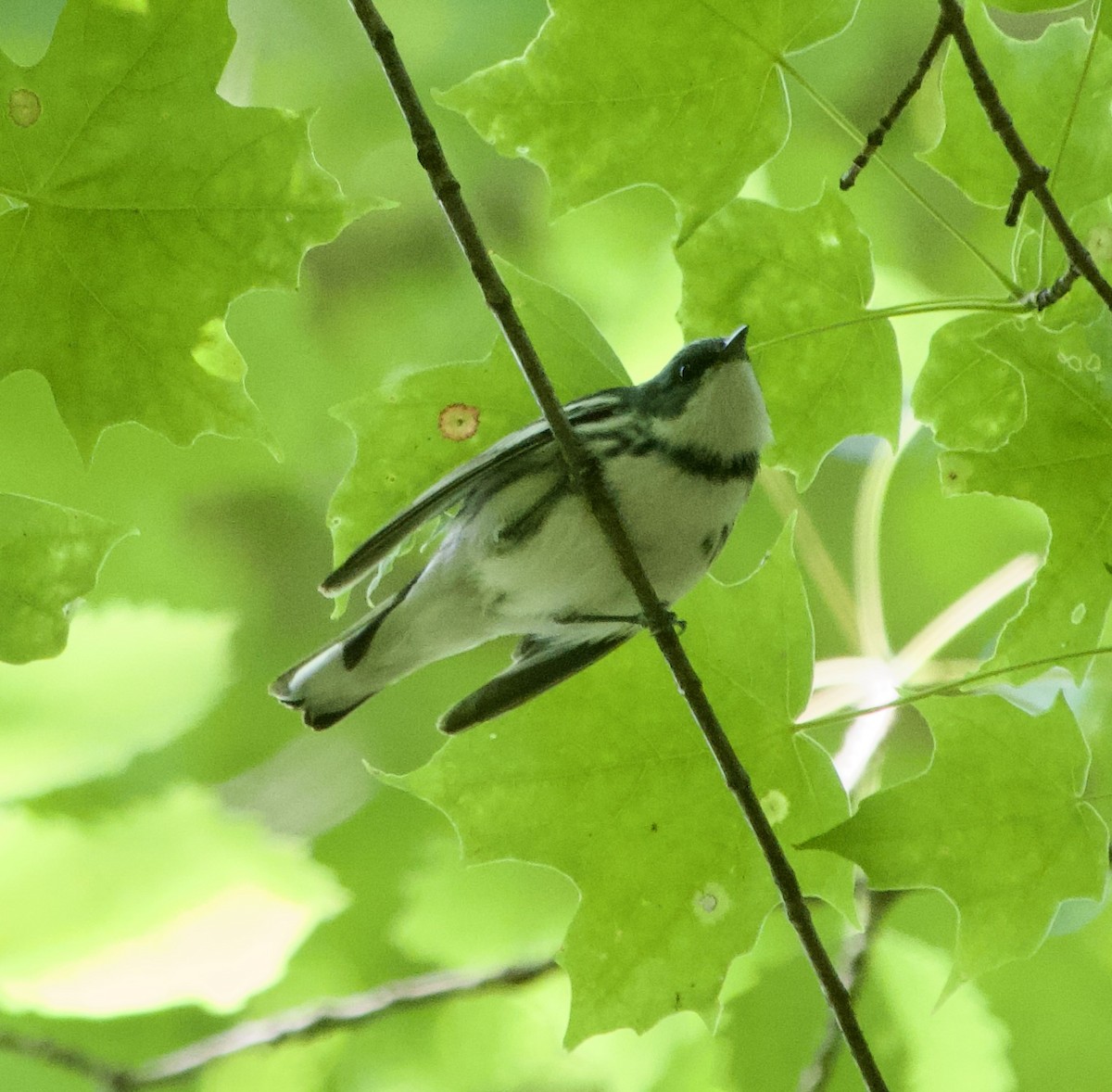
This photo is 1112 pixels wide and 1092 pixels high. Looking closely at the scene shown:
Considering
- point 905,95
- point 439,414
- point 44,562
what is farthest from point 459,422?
point 905,95

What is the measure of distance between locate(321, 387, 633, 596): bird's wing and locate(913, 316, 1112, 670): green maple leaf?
37 centimetres

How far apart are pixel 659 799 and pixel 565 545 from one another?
30cm

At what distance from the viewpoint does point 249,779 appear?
2.80 metres

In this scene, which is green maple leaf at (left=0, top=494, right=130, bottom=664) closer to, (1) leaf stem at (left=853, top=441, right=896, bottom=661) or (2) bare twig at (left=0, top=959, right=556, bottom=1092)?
(2) bare twig at (left=0, top=959, right=556, bottom=1092)

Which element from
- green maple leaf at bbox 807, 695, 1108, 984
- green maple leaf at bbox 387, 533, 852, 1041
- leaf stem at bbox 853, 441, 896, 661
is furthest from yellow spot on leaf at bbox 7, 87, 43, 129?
leaf stem at bbox 853, 441, 896, 661

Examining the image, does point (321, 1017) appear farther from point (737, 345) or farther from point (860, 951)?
point (737, 345)

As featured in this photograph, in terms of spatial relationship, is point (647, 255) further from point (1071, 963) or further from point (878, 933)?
point (1071, 963)

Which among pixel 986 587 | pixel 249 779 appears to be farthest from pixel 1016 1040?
pixel 249 779

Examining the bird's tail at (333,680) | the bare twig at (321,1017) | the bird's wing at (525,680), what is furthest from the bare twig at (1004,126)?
the bare twig at (321,1017)

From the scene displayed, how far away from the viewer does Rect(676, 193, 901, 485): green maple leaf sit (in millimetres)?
1194

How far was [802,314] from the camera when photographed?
124cm

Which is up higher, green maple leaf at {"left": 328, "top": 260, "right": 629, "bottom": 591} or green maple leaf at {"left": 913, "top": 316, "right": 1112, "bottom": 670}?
green maple leaf at {"left": 328, "top": 260, "right": 629, "bottom": 591}

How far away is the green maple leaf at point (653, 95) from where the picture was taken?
1127 millimetres

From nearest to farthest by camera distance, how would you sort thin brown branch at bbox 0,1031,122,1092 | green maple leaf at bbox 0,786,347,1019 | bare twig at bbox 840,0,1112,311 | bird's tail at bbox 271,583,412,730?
bare twig at bbox 840,0,1112,311 → bird's tail at bbox 271,583,412,730 → thin brown branch at bbox 0,1031,122,1092 → green maple leaf at bbox 0,786,347,1019
